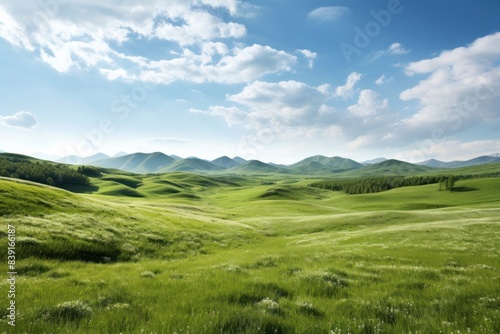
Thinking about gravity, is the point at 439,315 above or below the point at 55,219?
above

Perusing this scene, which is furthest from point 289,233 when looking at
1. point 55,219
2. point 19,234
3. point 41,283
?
point 41,283

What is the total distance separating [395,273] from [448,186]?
20788 centimetres

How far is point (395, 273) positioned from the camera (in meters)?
14.1

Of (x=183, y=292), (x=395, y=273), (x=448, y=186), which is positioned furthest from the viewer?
(x=448, y=186)

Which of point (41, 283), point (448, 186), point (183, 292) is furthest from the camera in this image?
point (448, 186)

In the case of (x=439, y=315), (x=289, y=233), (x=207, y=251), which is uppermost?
Result: (x=439, y=315)

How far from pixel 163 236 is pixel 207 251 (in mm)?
6571

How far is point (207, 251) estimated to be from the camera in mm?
30219

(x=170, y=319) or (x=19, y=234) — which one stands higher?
(x=170, y=319)

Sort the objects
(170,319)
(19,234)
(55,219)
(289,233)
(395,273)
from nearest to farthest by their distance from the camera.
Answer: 1. (170,319)
2. (395,273)
3. (19,234)
4. (55,219)
5. (289,233)

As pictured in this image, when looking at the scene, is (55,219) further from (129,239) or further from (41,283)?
(41,283)

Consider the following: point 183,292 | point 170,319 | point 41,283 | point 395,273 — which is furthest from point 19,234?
point 395,273

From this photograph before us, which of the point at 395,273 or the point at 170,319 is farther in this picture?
the point at 395,273

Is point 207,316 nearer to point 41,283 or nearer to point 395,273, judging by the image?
point 41,283
